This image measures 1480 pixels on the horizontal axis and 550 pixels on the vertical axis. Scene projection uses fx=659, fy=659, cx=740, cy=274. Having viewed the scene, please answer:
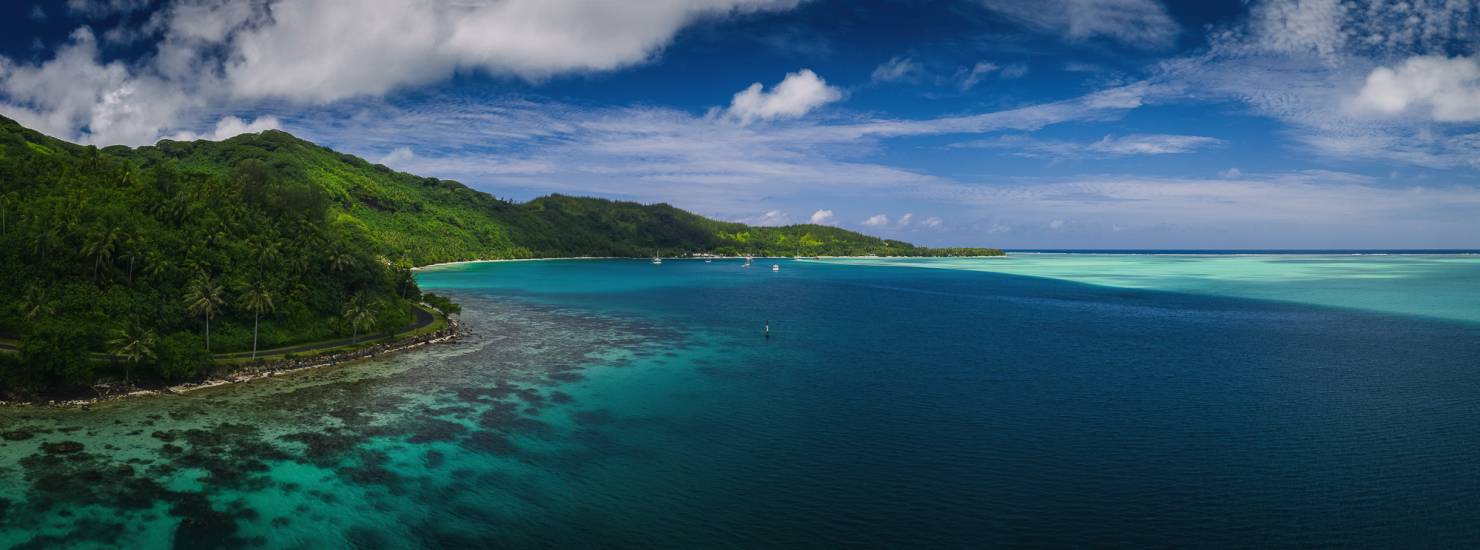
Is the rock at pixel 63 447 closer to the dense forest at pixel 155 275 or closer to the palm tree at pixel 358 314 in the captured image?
the dense forest at pixel 155 275

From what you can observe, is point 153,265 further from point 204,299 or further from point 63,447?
point 63,447

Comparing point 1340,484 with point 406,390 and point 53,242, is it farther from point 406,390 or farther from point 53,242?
point 53,242

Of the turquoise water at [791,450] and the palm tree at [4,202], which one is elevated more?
the palm tree at [4,202]

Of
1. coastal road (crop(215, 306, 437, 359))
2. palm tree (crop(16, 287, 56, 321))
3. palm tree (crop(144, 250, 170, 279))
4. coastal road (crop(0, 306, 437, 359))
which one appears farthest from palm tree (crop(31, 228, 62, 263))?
coastal road (crop(215, 306, 437, 359))

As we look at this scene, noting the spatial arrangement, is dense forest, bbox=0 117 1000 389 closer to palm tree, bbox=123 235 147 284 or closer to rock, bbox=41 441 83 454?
palm tree, bbox=123 235 147 284

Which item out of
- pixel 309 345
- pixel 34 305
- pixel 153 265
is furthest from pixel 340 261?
pixel 34 305

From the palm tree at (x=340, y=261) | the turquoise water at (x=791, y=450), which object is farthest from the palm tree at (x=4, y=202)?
the turquoise water at (x=791, y=450)
